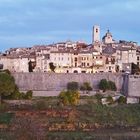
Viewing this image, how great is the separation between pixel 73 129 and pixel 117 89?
546 inches

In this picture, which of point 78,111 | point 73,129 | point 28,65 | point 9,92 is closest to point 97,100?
point 9,92

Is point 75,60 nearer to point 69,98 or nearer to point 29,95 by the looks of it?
point 29,95

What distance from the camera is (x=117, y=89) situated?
3681 centimetres

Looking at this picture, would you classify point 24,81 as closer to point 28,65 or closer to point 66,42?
point 28,65

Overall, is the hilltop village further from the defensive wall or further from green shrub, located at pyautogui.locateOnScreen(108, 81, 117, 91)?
green shrub, located at pyautogui.locateOnScreen(108, 81, 117, 91)

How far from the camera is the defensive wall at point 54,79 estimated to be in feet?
122

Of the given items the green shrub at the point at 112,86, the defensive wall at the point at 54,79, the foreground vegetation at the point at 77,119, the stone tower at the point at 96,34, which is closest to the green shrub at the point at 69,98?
the foreground vegetation at the point at 77,119

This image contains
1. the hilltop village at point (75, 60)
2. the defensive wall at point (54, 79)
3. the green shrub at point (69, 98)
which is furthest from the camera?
the hilltop village at point (75, 60)

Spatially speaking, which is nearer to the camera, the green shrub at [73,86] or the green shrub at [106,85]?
the green shrub at [106,85]

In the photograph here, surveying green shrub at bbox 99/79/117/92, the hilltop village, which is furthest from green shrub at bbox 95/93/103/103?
the hilltop village

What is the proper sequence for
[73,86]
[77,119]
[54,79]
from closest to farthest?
[77,119] < [73,86] < [54,79]

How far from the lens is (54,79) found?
3756 cm

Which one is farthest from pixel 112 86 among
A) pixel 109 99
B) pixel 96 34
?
pixel 96 34

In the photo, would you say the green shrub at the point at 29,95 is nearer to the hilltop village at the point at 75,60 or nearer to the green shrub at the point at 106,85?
the green shrub at the point at 106,85
